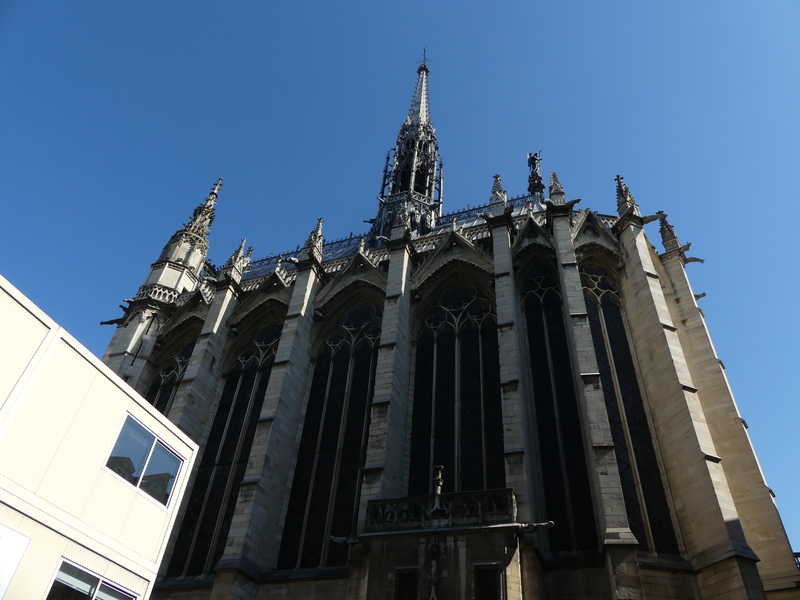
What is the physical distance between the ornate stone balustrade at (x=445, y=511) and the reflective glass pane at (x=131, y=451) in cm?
503

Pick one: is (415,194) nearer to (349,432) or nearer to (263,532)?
(349,432)

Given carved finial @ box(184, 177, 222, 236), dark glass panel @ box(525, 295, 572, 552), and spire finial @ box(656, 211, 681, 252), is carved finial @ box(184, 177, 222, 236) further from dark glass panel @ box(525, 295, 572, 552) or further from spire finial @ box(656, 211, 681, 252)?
spire finial @ box(656, 211, 681, 252)

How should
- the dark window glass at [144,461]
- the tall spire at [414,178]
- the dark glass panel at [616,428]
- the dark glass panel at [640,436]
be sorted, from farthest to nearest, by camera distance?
the tall spire at [414,178]
the dark glass panel at [616,428]
the dark glass panel at [640,436]
the dark window glass at [144,461]

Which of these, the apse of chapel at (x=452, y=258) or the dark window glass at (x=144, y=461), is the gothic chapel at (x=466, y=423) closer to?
the apse of chapel at (x=452, y=258)

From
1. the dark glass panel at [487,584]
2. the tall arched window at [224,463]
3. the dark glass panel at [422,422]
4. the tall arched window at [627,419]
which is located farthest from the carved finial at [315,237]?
the dark glass panel at [487,584]

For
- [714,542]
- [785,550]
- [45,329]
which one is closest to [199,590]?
[45,329]

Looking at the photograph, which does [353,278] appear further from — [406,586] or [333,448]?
[406,586]

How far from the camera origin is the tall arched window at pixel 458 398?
16.4m

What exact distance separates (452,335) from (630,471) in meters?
6.94

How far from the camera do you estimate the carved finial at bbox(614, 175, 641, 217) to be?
2091 cm

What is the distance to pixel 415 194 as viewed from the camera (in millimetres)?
36562

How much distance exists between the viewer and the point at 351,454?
58.9 feet

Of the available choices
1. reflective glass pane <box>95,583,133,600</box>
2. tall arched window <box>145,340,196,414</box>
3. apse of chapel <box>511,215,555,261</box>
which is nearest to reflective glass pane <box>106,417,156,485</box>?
reflective glass pane <box>95,583,133,600</box>

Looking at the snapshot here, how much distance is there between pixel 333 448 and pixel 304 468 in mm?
1027
